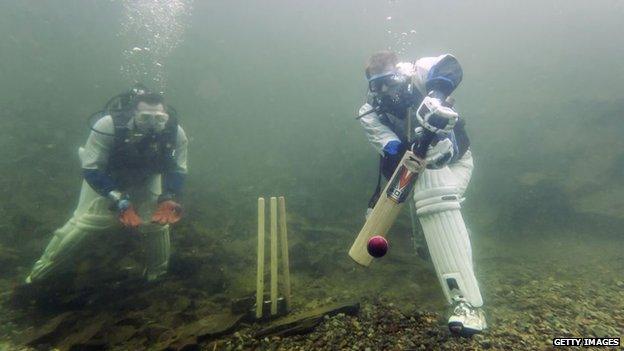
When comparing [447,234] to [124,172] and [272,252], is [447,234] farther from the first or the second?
[124,172]

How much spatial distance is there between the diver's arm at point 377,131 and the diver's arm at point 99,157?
3.41 meters

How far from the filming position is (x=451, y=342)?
274 cm

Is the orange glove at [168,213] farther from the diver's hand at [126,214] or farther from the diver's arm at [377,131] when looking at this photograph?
the diver's arm at [377,131]

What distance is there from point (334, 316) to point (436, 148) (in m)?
1.90

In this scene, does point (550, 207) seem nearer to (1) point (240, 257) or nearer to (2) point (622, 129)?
(2) point (622, 129)

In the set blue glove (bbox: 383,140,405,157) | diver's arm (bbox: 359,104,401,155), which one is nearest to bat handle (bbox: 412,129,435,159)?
blue glove (bbox: 383,140,405,157)

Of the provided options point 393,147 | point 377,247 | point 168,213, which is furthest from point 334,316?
point 168,213

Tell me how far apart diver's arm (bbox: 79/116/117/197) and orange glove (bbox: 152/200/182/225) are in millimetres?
636

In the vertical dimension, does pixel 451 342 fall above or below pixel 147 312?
above

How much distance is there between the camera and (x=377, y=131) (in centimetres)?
379

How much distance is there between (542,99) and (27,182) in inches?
543

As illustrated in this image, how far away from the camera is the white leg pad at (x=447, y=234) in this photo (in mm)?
2939

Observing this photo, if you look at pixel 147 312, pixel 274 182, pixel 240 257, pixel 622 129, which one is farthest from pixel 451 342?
pixel 622 129
